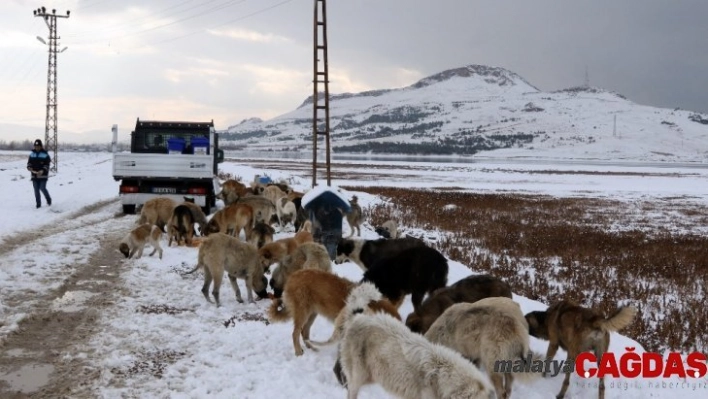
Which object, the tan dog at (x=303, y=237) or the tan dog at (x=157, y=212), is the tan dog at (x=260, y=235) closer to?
A: the tan dog at (x=303, y=237)

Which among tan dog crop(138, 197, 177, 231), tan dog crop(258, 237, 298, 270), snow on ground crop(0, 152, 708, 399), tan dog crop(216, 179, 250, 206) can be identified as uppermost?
tan dog crop(216, 179, 250, 206)

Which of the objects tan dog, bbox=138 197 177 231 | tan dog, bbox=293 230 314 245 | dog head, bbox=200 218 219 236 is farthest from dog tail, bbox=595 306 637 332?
tan dog, bbox=138 197 177 231

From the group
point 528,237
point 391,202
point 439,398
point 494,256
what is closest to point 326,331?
point 439,398

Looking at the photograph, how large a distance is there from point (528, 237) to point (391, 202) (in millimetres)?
10701

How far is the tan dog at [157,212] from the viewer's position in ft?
43.7

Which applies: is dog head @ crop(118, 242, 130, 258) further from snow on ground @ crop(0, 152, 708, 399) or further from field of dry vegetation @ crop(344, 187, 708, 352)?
field of dry vegetation @ crop(344, 187, 708, 352)

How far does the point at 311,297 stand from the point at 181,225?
7321 mm

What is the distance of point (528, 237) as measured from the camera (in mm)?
17438

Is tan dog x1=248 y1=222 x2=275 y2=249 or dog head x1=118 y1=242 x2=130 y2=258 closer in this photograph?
dog head x1=118 y1=242 x2=130 y2=258

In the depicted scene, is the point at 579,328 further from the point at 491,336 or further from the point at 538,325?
the point at 491,336

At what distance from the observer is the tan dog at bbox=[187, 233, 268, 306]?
8.21 m

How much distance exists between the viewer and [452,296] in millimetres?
6453

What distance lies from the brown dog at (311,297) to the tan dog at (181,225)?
696 cm

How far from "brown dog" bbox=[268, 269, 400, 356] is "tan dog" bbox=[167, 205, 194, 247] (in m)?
6.96
